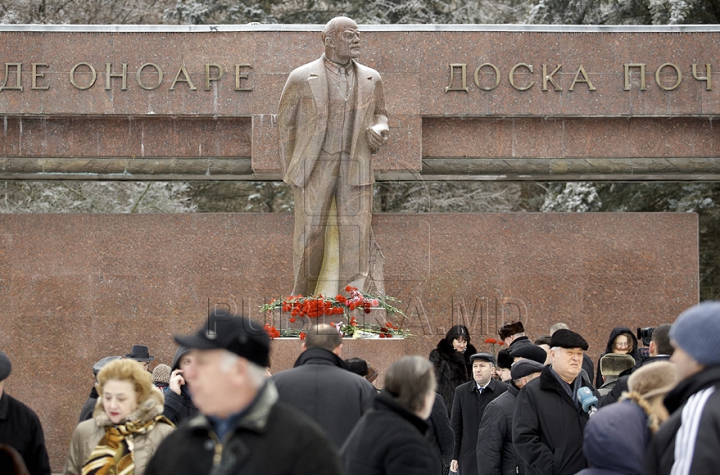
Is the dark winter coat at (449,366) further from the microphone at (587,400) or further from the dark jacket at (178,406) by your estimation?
the dark jacket at (178,406)

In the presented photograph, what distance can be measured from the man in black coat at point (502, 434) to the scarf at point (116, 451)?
3453 millimetres

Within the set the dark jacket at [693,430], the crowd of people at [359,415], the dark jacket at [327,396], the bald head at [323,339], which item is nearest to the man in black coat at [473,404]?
the crowd of people at [359,415]

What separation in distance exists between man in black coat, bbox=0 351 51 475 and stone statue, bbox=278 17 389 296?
5.28 m

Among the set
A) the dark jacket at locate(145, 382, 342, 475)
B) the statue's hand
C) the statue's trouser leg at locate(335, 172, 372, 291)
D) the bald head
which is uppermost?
the statue's hand

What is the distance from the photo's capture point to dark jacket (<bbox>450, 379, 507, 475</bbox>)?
981cm

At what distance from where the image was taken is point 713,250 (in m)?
18.8

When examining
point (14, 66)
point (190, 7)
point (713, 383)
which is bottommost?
point (713, 383)

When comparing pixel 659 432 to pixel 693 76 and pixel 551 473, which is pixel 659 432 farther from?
pixel 693 76

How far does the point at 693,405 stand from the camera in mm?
4305

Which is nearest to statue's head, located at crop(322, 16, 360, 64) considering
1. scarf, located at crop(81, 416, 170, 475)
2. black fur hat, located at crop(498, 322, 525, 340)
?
black fur hat, located at crop(498, 322, 525, 340)

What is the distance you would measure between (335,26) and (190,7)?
464 inches

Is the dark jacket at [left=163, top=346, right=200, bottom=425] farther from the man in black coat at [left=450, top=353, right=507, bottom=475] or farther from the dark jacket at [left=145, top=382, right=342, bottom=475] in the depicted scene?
the dark jacket at [left=145, top=382, right=342, bottom=475]

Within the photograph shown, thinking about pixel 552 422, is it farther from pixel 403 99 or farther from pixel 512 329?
pixel 403 99

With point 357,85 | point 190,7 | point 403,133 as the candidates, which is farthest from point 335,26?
point 190,7
